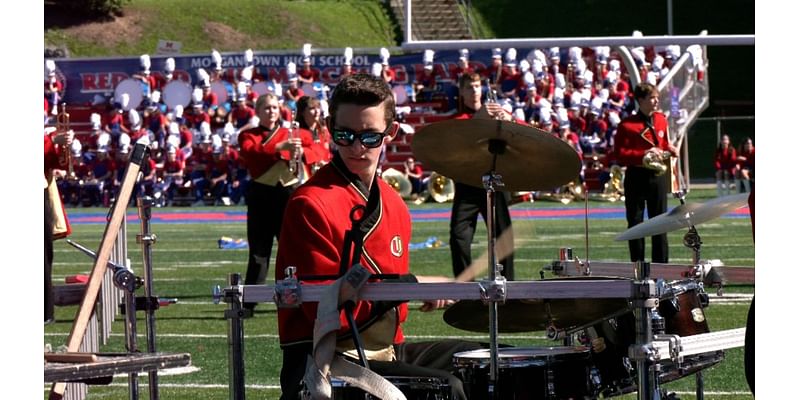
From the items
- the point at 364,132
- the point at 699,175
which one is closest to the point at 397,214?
the point at 364,132

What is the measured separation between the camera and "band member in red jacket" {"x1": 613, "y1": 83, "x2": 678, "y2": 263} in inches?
494

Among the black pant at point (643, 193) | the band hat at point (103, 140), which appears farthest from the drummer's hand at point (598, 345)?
the band hat at point (103, 140)

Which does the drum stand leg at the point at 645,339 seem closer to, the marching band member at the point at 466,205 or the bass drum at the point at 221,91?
the marching band member at the point at 466,205

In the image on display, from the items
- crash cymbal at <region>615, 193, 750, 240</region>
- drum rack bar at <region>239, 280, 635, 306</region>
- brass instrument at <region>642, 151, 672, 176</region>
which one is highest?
crash cymbal at <region>615, 193, 750, 240</region>

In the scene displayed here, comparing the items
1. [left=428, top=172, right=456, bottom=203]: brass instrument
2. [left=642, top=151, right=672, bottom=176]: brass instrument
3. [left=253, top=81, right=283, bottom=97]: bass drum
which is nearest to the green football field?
[left=642, top=151, right=672, bottom=176]: brass instrument

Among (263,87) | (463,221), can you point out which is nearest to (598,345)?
(463,221)

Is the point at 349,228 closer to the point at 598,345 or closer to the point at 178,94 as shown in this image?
the point at 598,345

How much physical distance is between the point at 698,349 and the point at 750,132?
33.8 meters

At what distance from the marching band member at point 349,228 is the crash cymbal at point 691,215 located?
2.19 ft

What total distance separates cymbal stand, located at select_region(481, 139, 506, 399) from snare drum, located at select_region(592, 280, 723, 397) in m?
0.43

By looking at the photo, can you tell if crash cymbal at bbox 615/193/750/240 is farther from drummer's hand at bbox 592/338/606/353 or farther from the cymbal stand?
the cymbal stand

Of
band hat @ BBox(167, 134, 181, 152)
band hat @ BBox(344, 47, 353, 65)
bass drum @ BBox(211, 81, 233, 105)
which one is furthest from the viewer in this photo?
bass drum @ BBox(211, 81, 233, 105)

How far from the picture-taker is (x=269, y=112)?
1096cm

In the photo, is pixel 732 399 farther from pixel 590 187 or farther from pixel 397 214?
pixel 590 187
